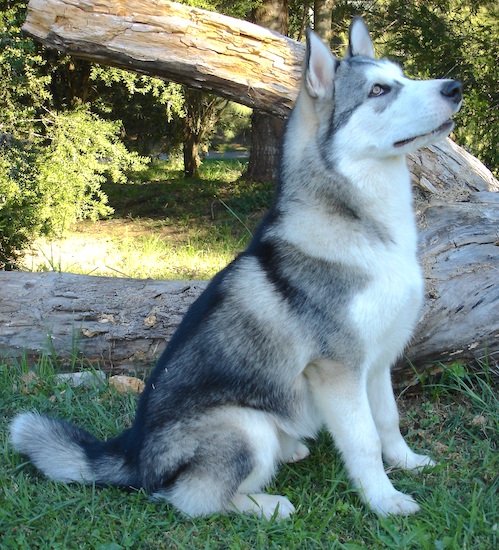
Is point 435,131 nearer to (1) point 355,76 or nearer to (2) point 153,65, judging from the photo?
(1) point 355,76

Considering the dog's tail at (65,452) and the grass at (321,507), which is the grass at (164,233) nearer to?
the dog's tail at (65,452)

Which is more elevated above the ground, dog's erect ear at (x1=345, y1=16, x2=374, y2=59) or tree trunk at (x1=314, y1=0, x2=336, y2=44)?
dog's erect ear at (x1=345, y1=16, x2=374, y2=59)

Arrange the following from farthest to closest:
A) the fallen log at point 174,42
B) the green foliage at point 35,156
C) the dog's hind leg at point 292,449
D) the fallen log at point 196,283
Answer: the green foliage at point 35,156
the fallen log at point 174,42
the fallen log at point 196,283
the dog's hind leg at point 292,449

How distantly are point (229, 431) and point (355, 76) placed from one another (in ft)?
5.47

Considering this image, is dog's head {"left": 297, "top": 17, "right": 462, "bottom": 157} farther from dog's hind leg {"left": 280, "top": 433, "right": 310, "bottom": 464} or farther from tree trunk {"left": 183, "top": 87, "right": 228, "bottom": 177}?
tree trunk {"left": 183, "top": 87, "right": 228, "bottom": 177}

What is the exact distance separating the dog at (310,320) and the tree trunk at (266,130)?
6505 mm

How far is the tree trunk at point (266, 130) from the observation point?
9.95 m

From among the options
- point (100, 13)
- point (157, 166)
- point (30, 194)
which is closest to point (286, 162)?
point (100, 13)

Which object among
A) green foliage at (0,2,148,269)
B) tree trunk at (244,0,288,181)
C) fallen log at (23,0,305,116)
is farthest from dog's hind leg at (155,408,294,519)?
tree trunk at (244,0,288,181)

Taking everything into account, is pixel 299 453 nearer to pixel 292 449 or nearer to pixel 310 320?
pixel 292 449

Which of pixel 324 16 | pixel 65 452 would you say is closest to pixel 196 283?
pixel 65 452

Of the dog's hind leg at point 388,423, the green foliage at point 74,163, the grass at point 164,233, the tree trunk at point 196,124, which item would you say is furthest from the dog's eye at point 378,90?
the tree trunk at point 196,124

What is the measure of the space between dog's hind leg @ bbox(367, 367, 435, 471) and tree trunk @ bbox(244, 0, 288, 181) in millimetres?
6484

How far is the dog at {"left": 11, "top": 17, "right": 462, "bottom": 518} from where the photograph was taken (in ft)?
9.34
